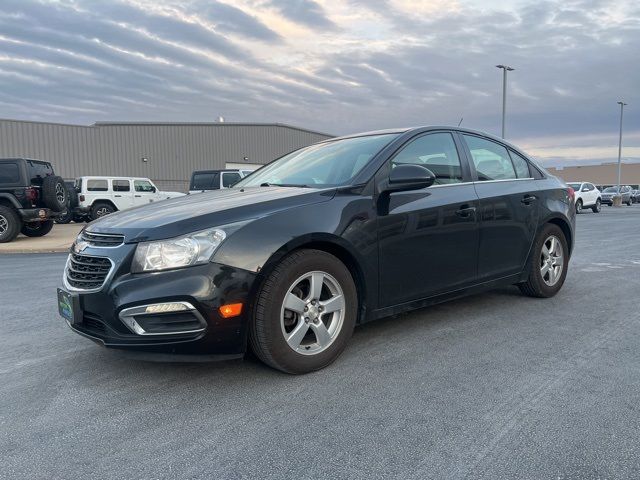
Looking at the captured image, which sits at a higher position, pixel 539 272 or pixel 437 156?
pixel 437 156

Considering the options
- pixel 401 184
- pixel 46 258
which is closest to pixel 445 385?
pixel 401 184

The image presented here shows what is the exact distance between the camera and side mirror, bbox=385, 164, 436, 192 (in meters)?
3.48

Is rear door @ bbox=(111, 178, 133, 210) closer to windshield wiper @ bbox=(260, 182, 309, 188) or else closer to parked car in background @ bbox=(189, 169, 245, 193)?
parked car in background @ bbox=(189, 169, 245, 193)

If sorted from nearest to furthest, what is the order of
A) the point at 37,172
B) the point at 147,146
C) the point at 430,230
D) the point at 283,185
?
the point at 430,230
the point at 283,185
the point at 37,172
the point at 147,146

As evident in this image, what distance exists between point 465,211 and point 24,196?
11.3 metres

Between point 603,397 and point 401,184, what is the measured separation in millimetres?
1778

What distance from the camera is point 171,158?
34.2 meters

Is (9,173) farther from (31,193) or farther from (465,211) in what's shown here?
(465,211)

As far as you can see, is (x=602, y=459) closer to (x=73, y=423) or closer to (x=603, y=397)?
(x=603, y=397)

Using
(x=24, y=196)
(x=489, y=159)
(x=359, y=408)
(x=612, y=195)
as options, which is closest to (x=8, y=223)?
(x=24, y=196)

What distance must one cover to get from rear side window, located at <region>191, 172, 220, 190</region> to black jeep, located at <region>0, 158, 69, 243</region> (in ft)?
20.1

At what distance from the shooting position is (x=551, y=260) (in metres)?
5.11

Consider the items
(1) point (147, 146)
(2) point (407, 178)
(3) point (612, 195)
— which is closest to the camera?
(2) point (407, 178)

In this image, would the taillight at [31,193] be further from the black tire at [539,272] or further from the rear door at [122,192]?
the black tire at [539,272]
